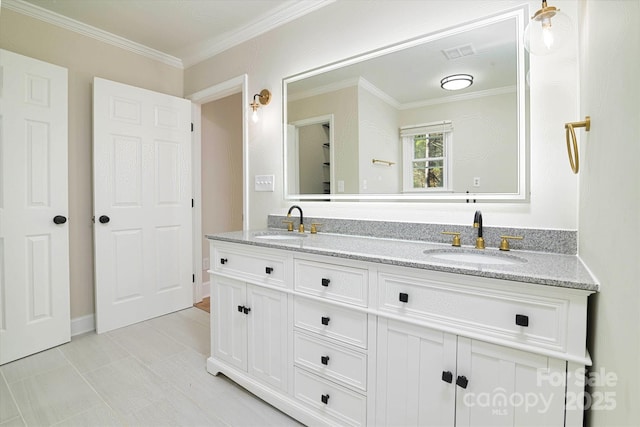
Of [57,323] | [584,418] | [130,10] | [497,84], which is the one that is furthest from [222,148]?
[584,418]

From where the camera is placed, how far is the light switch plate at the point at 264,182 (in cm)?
253

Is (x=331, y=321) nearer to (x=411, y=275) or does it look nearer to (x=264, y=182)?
(x=411, y=275)

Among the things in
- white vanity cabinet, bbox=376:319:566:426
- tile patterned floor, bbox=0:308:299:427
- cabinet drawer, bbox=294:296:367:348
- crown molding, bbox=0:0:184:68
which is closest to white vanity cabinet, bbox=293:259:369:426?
cabinet drawer, bbox=294:296:367:348

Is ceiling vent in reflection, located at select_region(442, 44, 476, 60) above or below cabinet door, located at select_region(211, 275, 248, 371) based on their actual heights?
above

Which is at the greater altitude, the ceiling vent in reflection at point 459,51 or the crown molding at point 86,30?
the crown molding at point 86,30

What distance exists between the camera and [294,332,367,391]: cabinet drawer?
4.55 ft

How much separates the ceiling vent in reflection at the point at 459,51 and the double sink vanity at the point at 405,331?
0.99 metres

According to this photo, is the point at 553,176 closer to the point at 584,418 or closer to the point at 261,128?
the point at 584,418

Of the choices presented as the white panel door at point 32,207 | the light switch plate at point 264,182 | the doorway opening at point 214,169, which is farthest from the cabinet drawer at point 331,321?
the white panel door at point 32,207

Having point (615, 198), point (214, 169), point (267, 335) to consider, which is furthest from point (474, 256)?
point (214, 169)

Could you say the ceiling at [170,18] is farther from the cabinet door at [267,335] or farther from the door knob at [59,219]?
the cabinet door at [267,335]

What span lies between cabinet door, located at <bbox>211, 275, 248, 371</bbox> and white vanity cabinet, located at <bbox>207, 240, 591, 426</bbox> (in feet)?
0.03

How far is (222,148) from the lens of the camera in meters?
3.82

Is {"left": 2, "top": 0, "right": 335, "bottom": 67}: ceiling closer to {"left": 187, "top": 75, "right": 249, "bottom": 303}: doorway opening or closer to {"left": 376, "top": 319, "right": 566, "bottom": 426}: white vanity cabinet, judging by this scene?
{"left": 187, "top": 75, "right": 249, "bottom": 303}: doorway opening
